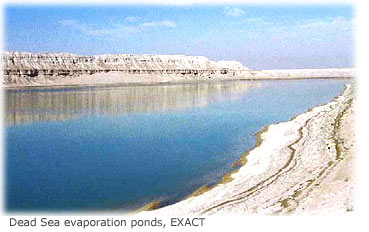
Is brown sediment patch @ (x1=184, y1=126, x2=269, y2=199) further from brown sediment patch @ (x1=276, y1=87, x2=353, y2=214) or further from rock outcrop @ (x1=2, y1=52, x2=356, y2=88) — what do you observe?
rock outcrop @ (x1=2, y1=52, x2=356, y2=88)

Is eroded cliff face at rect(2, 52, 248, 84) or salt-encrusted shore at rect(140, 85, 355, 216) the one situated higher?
eroded cliff face at rect(2, 52, 248, 84)

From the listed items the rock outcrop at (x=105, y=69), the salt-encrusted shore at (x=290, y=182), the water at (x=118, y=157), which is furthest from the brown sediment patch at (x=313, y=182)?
the rock outcrop at (x=105, y=69)

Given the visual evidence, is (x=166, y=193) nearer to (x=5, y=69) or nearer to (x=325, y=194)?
(x=325, y=194)

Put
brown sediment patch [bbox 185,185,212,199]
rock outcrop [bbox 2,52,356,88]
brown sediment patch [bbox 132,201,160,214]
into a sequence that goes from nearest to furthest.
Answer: brown sediment patch [bbox 132,201,160,214], brown sediment patch [bbox 185,185,212,199], rock outcrop [bbox 2,52,356,88]

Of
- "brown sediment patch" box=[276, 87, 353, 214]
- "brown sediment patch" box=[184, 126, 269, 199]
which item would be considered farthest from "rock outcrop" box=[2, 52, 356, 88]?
"brown sediment patch" box=[276, 87, 353, 214]

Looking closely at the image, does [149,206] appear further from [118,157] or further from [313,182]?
[118,157]

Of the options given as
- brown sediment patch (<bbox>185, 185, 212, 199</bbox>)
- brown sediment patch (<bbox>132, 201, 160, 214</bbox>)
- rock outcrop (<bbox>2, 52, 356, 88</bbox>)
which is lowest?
brown sediment patch (<bbox>132, 201, 160, 214</bbox>)

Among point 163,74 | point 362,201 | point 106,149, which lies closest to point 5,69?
point 163,74
